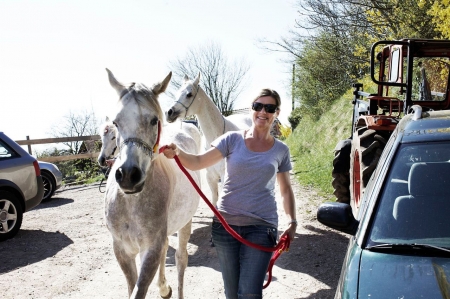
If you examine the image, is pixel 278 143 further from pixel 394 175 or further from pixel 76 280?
pixel 76 280

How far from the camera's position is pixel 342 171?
6.64 metres

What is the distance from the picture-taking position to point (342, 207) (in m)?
2.53

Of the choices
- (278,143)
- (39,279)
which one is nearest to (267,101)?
(278,143)

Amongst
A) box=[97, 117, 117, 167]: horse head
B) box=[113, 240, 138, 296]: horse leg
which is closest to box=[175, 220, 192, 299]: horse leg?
box=[113, 240, 138, 296]: horse leg

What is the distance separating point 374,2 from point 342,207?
11.5 meters

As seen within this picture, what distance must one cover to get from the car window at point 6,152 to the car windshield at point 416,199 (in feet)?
22.3

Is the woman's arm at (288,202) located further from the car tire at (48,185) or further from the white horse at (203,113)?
the car tire at (48,185)

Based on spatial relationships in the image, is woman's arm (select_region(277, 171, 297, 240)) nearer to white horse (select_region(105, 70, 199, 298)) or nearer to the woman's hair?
the woman's hair

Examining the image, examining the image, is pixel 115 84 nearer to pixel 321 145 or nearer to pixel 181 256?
pixel 181 256

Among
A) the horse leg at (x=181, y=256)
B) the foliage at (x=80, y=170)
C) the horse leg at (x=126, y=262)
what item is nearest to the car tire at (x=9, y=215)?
the horse leg at (x=181, y=256)

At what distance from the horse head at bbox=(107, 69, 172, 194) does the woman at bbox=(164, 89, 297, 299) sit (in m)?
0.18

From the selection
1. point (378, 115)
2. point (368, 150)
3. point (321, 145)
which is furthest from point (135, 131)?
point (321, 145)

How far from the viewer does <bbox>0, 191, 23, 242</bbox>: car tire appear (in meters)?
6.72

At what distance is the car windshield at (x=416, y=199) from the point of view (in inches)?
86.5
